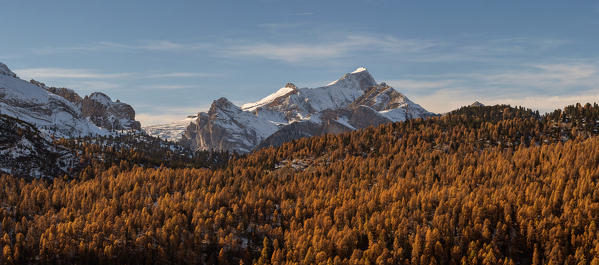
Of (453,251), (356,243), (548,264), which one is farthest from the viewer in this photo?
(356,243)

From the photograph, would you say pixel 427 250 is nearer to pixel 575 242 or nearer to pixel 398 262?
pixel 398 262

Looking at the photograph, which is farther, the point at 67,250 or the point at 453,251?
the point at 67,250

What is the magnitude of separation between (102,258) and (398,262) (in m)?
132

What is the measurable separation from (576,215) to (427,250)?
70435 mm

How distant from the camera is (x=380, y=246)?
7485 inches

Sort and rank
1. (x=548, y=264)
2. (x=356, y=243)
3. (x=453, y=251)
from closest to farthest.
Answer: (x=548, y=264) < (x=453, y=251) < (x=356, y=243)

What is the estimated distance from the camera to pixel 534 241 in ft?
637

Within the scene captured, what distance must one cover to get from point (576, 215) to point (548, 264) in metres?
35.9

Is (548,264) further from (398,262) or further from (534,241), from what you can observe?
(398,262)

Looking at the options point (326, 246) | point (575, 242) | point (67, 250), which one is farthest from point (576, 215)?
point (67, 250)

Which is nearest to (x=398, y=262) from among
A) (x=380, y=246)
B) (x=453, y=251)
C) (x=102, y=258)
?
(x=380, y=246)

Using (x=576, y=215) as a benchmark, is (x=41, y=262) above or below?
below

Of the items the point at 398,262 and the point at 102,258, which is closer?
the point at 398,262

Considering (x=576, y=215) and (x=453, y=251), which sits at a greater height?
(x=576, y=215)
